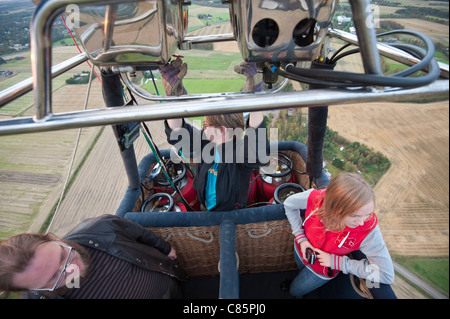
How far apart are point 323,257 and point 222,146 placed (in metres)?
0.67

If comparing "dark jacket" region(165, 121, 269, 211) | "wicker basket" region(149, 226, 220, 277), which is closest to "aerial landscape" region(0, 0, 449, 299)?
"dark jacket" region(165, 121, 269, 211)

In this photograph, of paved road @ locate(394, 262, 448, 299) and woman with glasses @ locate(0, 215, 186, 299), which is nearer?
woman with glasses @ locate(0, 215, 186, 299)

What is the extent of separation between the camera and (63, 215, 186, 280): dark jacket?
0.89 m

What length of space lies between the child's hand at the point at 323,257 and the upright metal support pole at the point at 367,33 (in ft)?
2.69

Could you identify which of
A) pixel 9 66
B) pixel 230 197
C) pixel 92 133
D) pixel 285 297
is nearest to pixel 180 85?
pixel 230 197

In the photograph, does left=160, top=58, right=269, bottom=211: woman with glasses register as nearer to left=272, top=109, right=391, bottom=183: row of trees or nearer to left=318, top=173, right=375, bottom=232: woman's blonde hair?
left=318, top=173, right=375, bottom=232: woman's blonde hair

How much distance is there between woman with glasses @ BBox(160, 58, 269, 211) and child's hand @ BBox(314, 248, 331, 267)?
410 millimetres

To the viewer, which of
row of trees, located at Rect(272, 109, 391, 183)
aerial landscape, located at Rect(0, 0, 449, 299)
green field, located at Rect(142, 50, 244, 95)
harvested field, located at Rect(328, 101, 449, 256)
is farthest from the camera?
green field, located at Rect(142, 50, 244, 95)

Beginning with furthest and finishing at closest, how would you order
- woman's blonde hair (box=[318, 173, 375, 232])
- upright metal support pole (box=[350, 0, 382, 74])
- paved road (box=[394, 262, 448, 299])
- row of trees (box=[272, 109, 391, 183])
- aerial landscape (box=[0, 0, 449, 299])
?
1. row of trees (box=[272, 109, 391, 183])
2. aerial landscape (box=[0, 0, 449, 299])
3. paved road (box=[394, 262, 448, 299])
4. woman's blonde hair (box=[318, 173, 375, 232])
5. upright metal support pole (box=[350, 0, 382, 74])

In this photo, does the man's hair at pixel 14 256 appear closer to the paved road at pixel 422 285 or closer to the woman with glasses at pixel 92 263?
the woman with glasses at pixel 92 263

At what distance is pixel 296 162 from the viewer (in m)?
1.62

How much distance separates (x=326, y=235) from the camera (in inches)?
38.2

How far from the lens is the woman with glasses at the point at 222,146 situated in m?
0.92

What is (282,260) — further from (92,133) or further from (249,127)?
(92,133)
